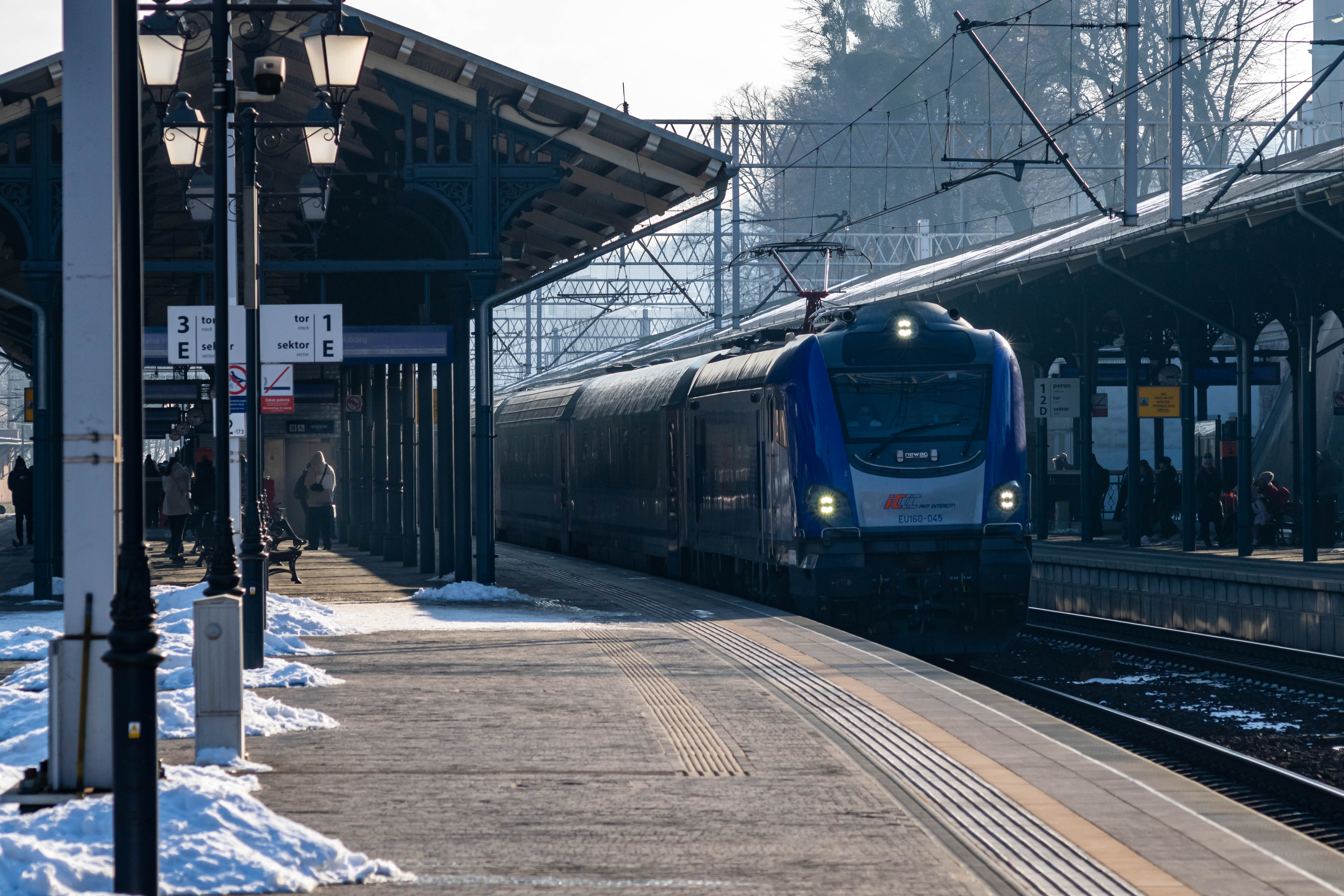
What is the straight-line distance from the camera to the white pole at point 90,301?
5992 mm

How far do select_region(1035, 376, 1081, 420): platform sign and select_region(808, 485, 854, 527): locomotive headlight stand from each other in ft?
44.3

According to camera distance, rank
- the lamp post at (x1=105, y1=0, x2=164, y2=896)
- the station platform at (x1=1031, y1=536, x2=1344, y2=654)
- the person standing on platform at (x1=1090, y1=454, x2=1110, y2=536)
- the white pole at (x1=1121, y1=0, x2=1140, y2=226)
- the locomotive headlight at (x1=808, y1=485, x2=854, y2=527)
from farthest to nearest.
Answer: the person standing on platform at (x1=1090, y1=454, x2=1110, y2=536), the white pole at (x1=1121, y1=0, x2=1140, y2=226), the station platform at (x1=1031, y1=536, x2=1344, y2=654), the locomotive headlight at (x1=808, y1=485, x2=854, y2=527), the lamp post at (x1=105, y1=0, x2=164, y2=896)

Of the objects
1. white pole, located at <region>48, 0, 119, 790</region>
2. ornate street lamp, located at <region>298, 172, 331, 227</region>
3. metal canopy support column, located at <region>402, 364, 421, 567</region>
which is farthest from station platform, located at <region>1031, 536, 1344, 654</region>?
white pole, located at <region>48, 0, 119, 790</region>

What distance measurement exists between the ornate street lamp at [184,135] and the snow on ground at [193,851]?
Answer: 8704 millimetres

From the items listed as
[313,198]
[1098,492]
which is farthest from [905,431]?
[1098,492]

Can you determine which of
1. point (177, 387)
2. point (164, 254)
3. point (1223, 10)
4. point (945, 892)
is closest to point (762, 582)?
point (945, 892)

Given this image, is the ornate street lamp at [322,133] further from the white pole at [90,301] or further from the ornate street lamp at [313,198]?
the white pole at [90,301]

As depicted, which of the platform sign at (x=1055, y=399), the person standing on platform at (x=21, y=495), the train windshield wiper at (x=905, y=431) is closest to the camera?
the train windshield wiper at (x=905, y=431)

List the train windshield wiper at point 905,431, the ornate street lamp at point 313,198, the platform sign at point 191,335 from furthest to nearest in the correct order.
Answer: the ornate street lamp at point 313,198 → the platform sign at point 191,335 → the train windshield wiper at point 905,431

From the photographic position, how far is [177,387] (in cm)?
2708

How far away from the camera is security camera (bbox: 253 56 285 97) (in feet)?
33.8

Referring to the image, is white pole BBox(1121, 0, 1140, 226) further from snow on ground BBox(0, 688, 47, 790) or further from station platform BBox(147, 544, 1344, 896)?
snow on ground BBox(0, 688, 47, 790)

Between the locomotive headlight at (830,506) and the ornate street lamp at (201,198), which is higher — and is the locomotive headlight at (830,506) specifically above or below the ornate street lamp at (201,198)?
below

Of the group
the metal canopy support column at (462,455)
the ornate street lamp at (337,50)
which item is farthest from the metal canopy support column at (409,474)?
the ornate street lamp at (337,50)
